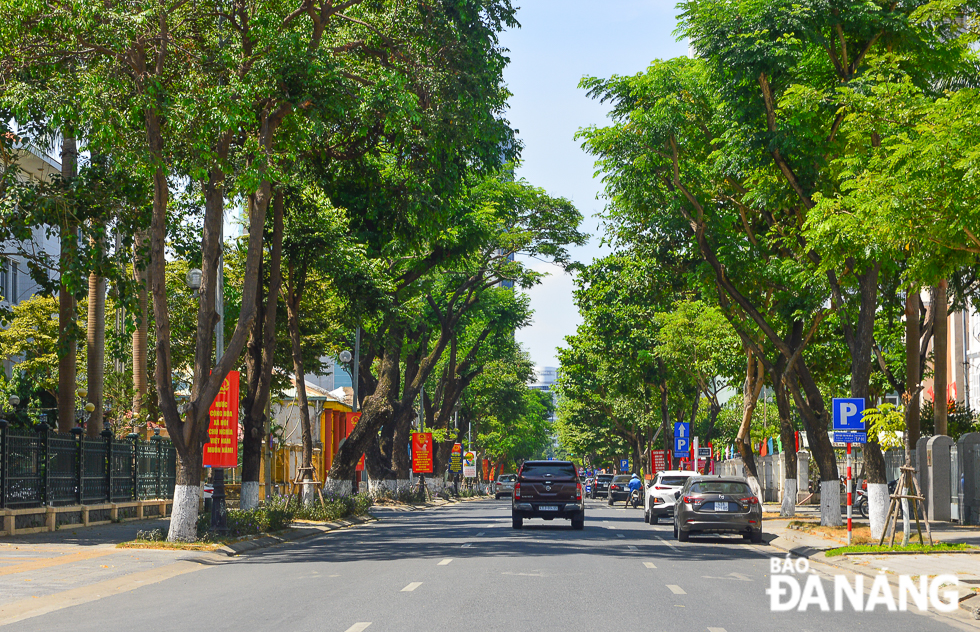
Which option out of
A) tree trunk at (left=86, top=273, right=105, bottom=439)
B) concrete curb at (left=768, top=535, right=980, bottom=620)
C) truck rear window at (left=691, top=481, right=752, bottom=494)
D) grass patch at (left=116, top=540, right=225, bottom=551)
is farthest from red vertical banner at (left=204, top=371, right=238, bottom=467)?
concrete curb at (left=768, top=535, right=980, bottom=620)

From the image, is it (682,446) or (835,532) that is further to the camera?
(682,446)

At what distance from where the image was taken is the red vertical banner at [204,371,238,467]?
79.3 feet

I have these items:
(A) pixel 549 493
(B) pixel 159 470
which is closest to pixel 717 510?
(A) pixel 549 493

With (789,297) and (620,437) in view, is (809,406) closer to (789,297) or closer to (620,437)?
(789,297)

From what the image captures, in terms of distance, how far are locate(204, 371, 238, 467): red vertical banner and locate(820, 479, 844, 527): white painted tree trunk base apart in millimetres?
14120

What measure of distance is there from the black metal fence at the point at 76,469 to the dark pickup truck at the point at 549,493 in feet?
37.1

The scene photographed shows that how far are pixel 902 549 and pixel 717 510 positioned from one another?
228 inches

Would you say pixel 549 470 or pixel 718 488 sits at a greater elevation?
pixel 549 470

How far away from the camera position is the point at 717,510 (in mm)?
24875

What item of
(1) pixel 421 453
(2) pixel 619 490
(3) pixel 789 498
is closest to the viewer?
(3) pixel 789 498

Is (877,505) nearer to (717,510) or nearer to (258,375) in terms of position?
(717,510)

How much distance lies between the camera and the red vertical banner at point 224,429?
79.3 ft

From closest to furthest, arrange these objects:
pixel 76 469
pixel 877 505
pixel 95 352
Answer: pixel 877 505 < pixel 76 469 < pixel 95 352

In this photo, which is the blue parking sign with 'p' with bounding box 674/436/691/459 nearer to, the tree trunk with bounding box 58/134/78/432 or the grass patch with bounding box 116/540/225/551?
the tree trunk with bounding box 58/134/78/432
